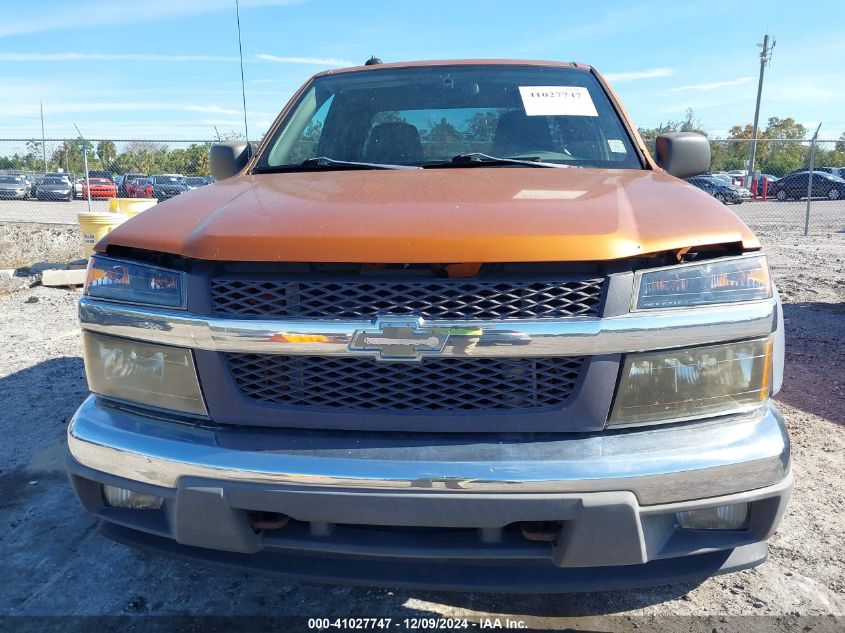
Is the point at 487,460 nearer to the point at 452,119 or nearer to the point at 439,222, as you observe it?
the point at 439,222

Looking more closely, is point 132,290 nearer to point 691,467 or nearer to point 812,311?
point 691,467

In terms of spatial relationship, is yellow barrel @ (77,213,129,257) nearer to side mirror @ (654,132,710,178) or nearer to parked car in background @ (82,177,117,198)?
side mirror @ (654,132,710,178)

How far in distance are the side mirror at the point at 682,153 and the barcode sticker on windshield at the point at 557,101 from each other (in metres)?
0.36

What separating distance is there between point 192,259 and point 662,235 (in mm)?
1297

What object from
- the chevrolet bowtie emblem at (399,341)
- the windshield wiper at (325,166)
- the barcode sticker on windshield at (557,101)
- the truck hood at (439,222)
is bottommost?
the chevrolet bowtie emblem at (399,341)

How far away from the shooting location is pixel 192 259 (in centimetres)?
191

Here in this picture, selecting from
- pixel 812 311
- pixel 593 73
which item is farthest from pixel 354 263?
pixel 812 311

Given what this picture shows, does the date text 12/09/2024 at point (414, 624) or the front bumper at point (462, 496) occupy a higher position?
the front bumper at point (462, 496)

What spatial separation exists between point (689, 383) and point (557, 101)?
1774 millimetres

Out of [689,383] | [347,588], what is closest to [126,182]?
[347,588]

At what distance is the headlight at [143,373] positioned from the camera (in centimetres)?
194

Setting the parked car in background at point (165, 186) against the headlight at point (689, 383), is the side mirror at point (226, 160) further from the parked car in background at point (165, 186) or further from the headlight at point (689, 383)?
the parked car in background at point (165, 186)

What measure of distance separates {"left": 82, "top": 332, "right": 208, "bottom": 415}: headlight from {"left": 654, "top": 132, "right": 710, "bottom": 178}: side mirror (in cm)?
230

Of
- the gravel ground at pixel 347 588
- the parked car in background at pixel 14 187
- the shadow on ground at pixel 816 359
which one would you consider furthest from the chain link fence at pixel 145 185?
the gravel ground at pixel 347 588
